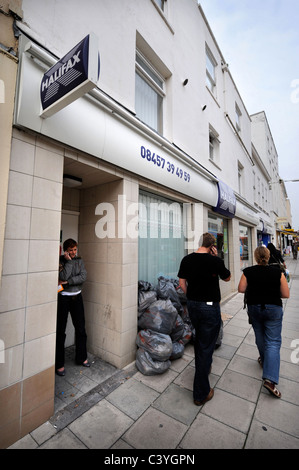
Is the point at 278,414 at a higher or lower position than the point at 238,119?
lower

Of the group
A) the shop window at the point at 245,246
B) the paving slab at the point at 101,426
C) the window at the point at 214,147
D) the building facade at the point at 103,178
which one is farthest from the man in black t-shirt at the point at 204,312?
the shop window at the point at 245,246

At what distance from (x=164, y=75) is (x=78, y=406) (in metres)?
6.21

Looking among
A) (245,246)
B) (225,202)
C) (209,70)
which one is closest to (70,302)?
(225,202)

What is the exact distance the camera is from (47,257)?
2.26 metres

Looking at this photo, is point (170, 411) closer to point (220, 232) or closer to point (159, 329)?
point (159, 329)

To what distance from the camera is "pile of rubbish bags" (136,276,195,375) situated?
2.93 meters

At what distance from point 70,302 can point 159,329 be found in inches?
54.5

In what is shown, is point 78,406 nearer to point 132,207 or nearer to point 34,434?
point 34,434

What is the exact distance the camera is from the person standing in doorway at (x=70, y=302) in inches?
113

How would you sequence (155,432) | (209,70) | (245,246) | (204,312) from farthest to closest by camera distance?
(245,246)
(209,70)
(204,312)
(155,432)

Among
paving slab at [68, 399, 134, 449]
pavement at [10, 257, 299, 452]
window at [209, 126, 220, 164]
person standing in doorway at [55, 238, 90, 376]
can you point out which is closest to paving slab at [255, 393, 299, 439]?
pavement at [10, 257, 299, 452]

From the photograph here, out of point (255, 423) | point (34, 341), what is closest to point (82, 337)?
point (34, 341)

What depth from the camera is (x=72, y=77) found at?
66.9 inches

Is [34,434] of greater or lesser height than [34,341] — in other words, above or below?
below
